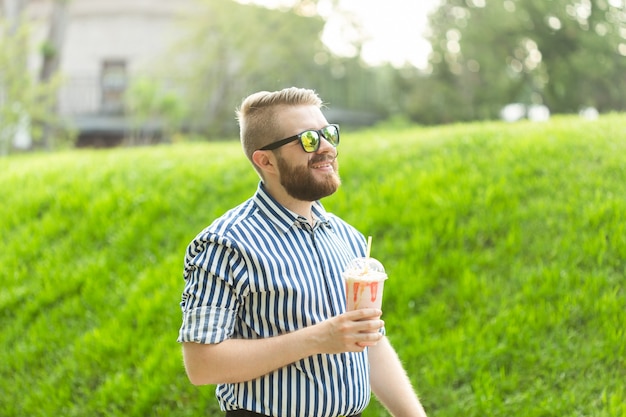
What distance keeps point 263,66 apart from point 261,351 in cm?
1641

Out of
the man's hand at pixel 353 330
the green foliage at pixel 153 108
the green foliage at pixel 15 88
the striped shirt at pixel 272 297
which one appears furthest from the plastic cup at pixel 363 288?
the green foliage at pixel 153 108

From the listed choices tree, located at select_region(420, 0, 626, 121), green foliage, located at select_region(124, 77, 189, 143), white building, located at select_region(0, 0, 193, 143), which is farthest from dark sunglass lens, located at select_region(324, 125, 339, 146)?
white building, located at select_region(0, 0, 193, 143)

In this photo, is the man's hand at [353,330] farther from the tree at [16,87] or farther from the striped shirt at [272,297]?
the tree at [16,87]

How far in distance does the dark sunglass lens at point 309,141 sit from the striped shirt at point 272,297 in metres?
0.22

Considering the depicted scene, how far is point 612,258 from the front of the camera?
4.65m

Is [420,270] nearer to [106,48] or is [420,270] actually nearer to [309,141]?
[309,141]

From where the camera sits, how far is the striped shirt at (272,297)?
2.15 meters

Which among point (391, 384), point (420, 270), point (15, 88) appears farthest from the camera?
point (15, 88)

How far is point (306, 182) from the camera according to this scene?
7.43 feet

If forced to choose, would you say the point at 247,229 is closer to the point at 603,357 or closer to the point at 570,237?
the point at 603,357

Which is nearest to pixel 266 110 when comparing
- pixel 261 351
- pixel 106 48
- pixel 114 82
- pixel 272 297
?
pixel 272 297

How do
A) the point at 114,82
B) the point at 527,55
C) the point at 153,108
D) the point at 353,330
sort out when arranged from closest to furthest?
the point at 353,330 < the point at 527,55 < the point at 153,108 < the point at 114,82

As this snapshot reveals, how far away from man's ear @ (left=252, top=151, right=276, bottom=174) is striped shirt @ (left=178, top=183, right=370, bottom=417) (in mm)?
74

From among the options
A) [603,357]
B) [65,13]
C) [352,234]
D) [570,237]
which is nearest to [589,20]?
[65,13]
